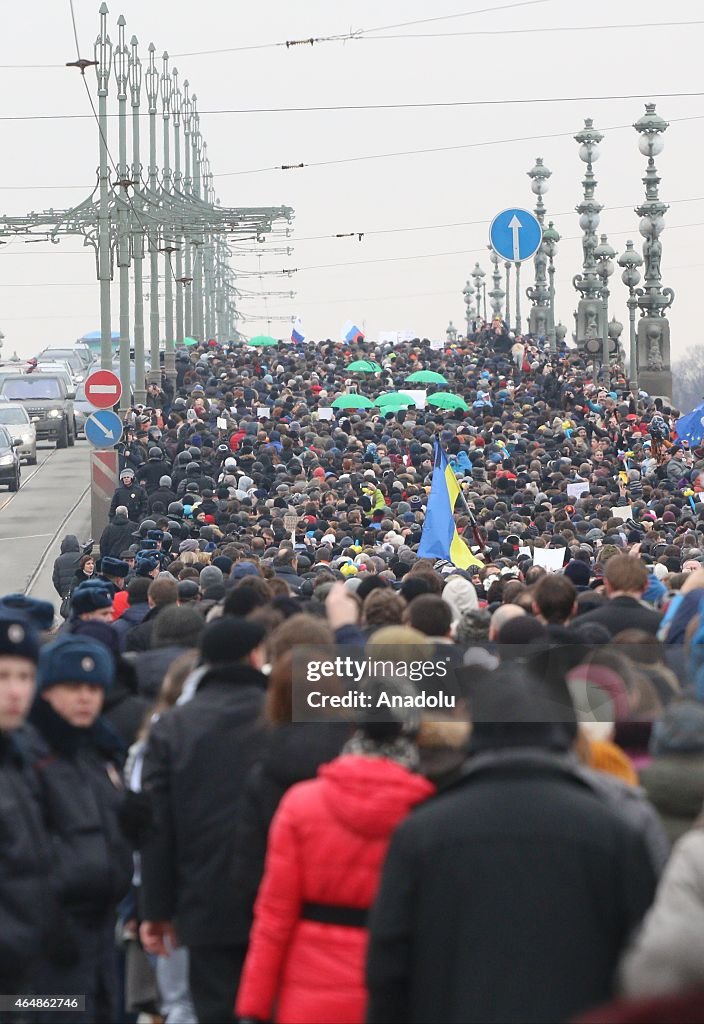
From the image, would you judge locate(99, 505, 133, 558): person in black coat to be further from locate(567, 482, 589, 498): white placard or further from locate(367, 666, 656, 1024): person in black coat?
locate(367, 666, 656, 1024): person in black coat

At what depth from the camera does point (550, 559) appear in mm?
19250

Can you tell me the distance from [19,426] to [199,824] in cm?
4279

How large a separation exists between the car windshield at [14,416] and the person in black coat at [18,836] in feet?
139

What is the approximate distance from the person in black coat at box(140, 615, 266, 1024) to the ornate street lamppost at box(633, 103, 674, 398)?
140 feet

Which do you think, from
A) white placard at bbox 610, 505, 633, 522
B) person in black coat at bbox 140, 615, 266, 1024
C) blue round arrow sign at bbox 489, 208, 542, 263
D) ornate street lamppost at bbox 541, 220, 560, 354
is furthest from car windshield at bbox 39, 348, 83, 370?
person in black coat at bbox 140, 615, 266, 1024

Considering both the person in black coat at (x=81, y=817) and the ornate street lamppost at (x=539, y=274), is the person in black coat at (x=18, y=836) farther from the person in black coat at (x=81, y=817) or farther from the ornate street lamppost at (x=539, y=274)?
the ornate street lamppost at (x=539, y=274)

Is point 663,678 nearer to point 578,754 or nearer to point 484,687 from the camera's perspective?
point 578,754

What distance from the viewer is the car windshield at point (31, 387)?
176 feet

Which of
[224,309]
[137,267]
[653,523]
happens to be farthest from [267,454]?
[224,309]

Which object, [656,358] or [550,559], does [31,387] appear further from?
[550,559]

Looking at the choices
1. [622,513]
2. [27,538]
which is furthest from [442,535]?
[27,538]

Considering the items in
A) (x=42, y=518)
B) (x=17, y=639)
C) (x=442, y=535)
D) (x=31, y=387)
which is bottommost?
(x=42, y=518)

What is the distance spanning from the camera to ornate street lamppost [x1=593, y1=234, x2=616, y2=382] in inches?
2131

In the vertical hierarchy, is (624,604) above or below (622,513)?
above
